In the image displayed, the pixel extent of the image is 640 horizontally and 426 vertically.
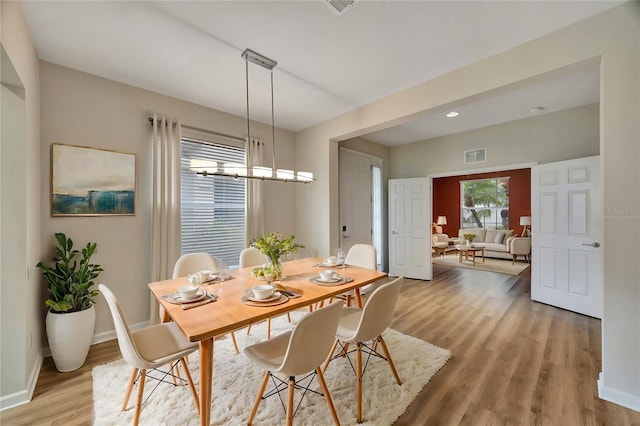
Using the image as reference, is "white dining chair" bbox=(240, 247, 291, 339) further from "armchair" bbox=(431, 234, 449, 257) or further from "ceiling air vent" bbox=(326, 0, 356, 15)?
"armchair" bbox=(431, 234, 449, 257)

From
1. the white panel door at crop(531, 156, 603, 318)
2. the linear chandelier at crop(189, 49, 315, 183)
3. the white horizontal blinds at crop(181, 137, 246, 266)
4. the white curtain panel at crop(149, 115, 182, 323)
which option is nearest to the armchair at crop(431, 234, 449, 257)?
the white panel door at crop(531, 156, 603, 318)

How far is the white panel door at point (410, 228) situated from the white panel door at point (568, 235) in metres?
1.61

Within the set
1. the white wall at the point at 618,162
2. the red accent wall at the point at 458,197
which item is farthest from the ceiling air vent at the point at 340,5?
the red accent wall at the point at 458,197

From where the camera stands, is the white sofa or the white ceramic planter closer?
the white ceramic planter

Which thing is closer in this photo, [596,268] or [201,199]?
[596,268]

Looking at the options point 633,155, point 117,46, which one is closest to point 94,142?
point 117,46

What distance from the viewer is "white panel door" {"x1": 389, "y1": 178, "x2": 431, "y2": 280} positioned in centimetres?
502

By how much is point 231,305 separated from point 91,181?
220 cm

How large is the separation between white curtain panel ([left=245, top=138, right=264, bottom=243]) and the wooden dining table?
1.32 metres

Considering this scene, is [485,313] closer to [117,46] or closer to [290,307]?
[290,307]

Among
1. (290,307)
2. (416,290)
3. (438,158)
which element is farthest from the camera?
(438,158)

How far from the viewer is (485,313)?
3422 mm

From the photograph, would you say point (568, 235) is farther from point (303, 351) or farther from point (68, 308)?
point (68, 308)

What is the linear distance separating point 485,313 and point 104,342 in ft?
14.6
